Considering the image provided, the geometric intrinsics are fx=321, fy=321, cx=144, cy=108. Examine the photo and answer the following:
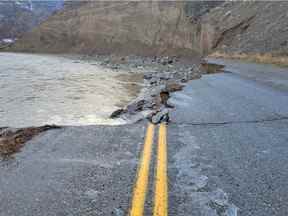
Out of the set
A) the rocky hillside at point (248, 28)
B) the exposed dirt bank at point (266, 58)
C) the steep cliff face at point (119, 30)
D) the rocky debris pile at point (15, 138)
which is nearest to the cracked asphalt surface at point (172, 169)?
the rocky debris pile at point (15, 138)

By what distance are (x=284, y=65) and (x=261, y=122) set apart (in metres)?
13.6

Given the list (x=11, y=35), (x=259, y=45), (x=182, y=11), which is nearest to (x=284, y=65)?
(x=259, y=45)

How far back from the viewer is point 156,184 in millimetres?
3445

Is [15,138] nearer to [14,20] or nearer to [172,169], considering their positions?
[172,169]

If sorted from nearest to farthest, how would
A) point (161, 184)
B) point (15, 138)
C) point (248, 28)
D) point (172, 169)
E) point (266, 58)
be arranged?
point (161, 184) < point (172, 169) < point (15, 138) < point (266, 58) < point (248, 28)

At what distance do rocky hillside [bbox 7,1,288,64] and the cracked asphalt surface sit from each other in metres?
15.8

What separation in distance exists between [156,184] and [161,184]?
2.1 inches

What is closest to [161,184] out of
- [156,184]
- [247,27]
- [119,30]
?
[156,184]

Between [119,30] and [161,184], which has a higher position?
[119,30]

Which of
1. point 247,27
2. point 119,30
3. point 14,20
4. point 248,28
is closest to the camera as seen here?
point 248,28

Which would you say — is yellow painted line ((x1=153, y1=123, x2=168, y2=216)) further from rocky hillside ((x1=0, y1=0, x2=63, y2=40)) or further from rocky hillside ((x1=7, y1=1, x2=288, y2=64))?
rocky hillside ((x1=0, y1=0, x2=63, y2=40))

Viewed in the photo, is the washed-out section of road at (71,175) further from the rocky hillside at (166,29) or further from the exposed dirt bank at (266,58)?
the rocky hillside at (166,29)

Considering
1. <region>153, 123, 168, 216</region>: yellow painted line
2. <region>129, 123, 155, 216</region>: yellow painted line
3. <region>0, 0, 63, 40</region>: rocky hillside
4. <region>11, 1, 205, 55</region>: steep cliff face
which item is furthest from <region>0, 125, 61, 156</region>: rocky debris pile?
<region>0, 0, 63, 40</region>: rocky hillside

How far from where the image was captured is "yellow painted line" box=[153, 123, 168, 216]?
294 centimetres
